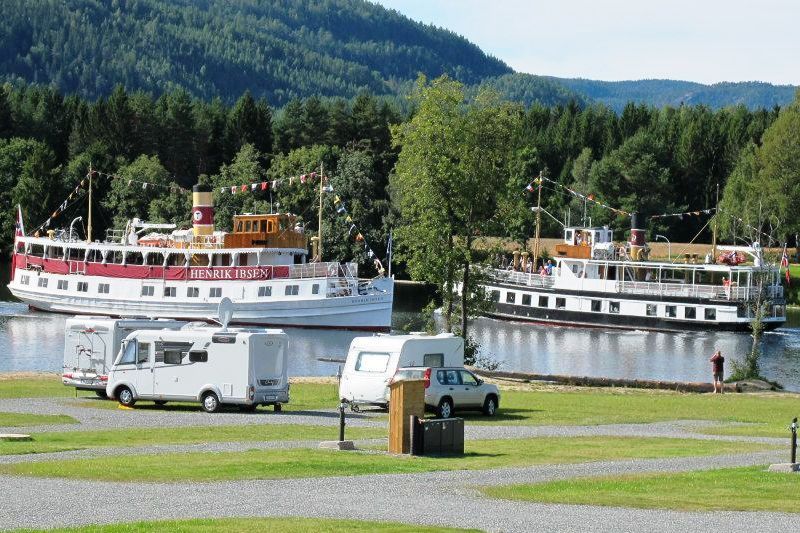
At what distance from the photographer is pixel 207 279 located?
95.5 m

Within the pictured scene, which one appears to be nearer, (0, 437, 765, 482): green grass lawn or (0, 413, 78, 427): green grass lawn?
(0, 437, 765, 482): green grass lawn

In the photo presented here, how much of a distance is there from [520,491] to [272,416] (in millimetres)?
15755

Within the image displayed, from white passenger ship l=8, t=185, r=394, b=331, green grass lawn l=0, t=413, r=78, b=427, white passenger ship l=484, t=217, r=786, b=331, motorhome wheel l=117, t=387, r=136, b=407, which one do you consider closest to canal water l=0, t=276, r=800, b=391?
white passenger ship l=484, t=217, r=786, b=331

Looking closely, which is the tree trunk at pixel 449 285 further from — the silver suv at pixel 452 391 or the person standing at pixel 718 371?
the silver suv at pixel 452 391

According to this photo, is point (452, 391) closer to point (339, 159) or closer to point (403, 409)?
point (403, 409)

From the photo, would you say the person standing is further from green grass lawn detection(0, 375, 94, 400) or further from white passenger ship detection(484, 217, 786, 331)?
white passenger ship detection(484, 217, 786, 331)

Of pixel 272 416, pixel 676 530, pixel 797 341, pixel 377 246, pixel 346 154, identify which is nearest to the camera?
pixel 676 530

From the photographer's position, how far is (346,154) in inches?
5295

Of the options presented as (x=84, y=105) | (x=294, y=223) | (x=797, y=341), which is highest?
Result: (x=84, y=105)

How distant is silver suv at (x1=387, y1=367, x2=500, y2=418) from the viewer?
38531mm

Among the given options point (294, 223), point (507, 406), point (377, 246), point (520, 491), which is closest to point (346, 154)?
point (377, 246)

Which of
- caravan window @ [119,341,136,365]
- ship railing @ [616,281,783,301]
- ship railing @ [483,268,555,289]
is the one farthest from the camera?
ship railing @ [483,268,555,289]

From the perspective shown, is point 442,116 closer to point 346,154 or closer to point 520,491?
point 520,491

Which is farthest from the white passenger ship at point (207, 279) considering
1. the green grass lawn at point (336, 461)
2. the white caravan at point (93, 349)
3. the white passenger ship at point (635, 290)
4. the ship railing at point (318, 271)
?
the green grass lawn at point (336, 461)
